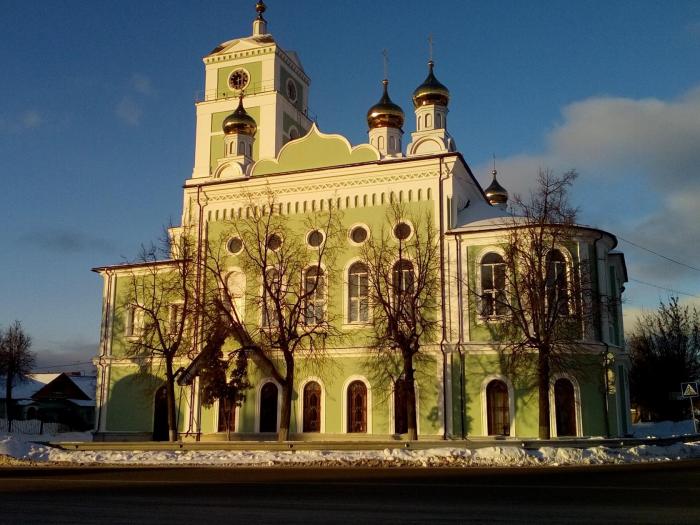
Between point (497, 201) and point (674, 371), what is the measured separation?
1547cm

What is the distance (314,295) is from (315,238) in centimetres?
220

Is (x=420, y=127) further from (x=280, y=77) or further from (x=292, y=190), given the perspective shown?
(x=280, y=77)

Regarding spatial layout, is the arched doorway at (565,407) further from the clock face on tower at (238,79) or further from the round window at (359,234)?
the clock face on tower at (238,79)

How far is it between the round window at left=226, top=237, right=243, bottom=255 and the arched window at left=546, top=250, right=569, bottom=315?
12.0m

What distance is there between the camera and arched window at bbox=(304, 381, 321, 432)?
2609 centimetres

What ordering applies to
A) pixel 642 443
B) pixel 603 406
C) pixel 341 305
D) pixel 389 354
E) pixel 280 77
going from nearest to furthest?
pixel 642 443 < pixel 603 406 < pixel 389 354 < pixel 341 305 < pixel 280 77

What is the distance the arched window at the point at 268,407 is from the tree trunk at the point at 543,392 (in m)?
9.81

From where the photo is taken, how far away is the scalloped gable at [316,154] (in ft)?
90.4

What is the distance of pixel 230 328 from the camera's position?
2527cm

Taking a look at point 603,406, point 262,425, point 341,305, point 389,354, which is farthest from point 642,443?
point 262,425

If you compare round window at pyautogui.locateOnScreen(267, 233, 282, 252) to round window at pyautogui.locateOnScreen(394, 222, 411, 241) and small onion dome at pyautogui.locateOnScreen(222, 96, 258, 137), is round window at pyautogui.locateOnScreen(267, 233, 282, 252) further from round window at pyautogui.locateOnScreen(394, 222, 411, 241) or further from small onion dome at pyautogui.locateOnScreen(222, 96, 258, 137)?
small onion dome at pyautogui.locateOnScreen(222, 96, 258, 137)

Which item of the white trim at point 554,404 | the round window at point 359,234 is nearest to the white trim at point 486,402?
the white trim at point 554,404

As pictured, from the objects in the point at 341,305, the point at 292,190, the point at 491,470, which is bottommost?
the point at 491,470

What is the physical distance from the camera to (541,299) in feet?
74.2
